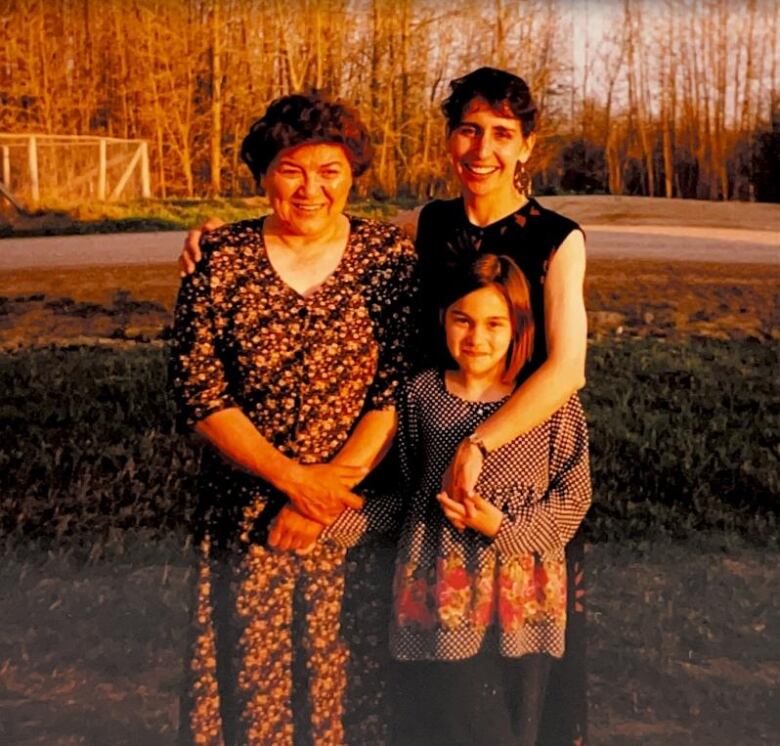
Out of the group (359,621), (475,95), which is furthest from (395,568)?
(475,95)

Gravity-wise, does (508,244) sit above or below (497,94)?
below

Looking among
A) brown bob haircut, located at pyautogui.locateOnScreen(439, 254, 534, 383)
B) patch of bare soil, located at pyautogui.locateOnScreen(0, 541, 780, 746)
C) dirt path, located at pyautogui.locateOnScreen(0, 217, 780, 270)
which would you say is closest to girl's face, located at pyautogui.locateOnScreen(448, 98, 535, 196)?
brown bob haircut, located at pyautogui.locateOnScreen(439, 254, 534, 383)

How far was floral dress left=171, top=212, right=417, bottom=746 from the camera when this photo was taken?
2.38m

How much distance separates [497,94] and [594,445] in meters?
2.50

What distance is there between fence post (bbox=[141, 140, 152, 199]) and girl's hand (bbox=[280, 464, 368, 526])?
1.60 meters

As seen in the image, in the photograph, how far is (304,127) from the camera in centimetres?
235

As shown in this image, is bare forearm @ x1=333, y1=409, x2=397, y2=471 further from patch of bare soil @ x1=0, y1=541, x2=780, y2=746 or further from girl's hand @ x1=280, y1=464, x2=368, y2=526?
patch of bare soil @ x1=0, y1=541, x2=780, y2=746

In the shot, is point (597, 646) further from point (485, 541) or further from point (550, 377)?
point (550, 377)

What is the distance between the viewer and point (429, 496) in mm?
2451

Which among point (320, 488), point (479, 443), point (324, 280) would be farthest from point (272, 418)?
point (479, 443)

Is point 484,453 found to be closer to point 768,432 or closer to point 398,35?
point 398,35

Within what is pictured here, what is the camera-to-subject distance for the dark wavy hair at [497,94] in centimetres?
238

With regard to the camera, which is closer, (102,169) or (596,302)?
(102,169)

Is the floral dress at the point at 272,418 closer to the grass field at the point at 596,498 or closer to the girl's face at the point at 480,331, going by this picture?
the girl's face at the point at 480,331
